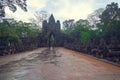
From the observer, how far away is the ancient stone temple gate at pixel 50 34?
80312mm

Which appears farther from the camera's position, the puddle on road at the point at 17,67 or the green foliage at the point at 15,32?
the green foliage at the point at 15,32

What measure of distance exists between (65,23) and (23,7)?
88648 millimetres

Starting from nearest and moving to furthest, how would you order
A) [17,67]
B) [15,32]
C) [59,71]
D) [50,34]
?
[59,71]
[17,67]
[15,32]
[50,34]

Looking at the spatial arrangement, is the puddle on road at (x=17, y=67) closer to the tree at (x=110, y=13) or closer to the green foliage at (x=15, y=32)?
the green foliage at (x=15, y=32)

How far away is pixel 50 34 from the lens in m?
83.3

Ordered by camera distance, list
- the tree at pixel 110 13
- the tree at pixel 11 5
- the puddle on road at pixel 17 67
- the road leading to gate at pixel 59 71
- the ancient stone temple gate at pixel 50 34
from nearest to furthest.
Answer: the road leading to gate at pixel 59 71 → the puddle on road at pixel 17 67 → the tree at pixel 11 5 → the tree at pixel 110 13 → the ancient stone temple gate at pixel 50 34

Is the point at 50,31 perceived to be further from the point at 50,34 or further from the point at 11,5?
the point at 11,5

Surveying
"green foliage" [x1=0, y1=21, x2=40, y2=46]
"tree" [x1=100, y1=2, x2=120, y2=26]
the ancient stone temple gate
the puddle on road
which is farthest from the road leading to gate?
the ancient stone temple gate

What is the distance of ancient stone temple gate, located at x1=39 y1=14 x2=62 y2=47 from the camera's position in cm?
8031

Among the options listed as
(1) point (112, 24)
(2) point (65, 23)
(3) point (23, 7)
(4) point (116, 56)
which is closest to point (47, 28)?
(2) point (65, 23)

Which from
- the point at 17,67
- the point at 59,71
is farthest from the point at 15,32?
the point at 59,71

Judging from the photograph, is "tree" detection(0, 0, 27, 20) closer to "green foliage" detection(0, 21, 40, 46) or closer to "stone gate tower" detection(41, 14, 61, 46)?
"green foliage" detection(0, 21, 40, 46)

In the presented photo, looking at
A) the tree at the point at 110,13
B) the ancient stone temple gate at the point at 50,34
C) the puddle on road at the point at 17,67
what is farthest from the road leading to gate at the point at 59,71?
the ancient stone temple gate at the point at 50,34

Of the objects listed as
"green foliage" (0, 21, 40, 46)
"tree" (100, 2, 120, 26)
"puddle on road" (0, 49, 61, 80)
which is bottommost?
"puddle on road" (0, 49, 61, 80)
